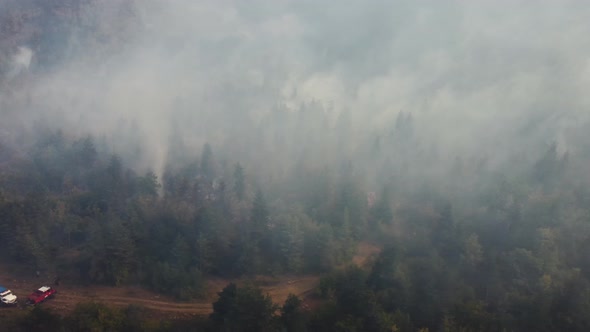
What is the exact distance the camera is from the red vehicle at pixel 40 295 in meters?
45.2

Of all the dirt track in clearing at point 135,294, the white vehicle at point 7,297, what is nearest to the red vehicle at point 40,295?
the dirt track in clearing at point 135,294

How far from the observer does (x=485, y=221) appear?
57.2 m

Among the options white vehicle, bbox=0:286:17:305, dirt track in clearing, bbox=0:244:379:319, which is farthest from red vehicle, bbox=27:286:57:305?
white vehicle, bbox=0:286:17:305

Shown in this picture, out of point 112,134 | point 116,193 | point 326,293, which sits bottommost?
point 326,293

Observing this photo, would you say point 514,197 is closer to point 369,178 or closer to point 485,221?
point 485,221

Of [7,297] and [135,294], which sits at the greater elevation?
[7,297]

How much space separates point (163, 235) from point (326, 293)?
69.5ft

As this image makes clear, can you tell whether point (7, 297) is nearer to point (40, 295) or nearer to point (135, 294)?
point (40, 295)

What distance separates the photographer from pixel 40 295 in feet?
150

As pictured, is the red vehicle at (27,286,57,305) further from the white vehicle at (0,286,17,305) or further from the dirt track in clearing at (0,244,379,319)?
the white vehicle at (0,286,17,305)

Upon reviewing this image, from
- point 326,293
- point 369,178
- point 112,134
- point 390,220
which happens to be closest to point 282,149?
point 369,178

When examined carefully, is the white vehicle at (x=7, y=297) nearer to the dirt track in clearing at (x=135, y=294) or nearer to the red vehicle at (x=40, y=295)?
the dirt track in clearing at (x=135, y=294)

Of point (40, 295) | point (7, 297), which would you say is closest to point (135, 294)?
point (40, 295)

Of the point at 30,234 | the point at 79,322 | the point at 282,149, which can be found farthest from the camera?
the point at 282,149
